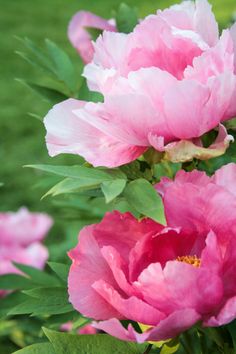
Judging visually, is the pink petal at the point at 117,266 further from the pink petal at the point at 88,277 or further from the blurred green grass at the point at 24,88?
the blurred green grass at the point at 24,88

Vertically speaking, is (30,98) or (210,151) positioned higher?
(210,151)

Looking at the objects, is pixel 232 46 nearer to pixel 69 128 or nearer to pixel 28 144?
pixel 69 128

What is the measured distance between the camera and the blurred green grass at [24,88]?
156 inches

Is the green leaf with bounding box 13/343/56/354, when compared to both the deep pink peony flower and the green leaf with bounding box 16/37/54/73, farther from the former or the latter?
the green leaf with bounding box 16/37/54/73

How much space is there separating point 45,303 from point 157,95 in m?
0.28

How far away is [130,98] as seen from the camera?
739 mm

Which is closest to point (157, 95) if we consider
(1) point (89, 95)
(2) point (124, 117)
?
(2) point (124, 117)

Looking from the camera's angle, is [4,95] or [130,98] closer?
[130,98]

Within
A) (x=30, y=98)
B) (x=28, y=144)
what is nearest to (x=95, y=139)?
(x=28, y=144)

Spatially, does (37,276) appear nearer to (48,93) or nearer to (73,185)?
(48,93)

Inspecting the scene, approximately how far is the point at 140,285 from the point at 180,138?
0.14 meters

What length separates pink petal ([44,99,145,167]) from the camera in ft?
2.54

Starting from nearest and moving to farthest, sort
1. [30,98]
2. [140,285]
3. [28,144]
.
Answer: [140,285]
[28,144]
[30,98]

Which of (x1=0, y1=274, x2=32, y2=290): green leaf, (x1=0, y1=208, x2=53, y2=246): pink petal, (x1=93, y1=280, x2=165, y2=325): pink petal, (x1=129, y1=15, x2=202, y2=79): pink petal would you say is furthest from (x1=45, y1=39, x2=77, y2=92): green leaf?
(x1=0, y1=208, x2=53, y2=246): pink petal
